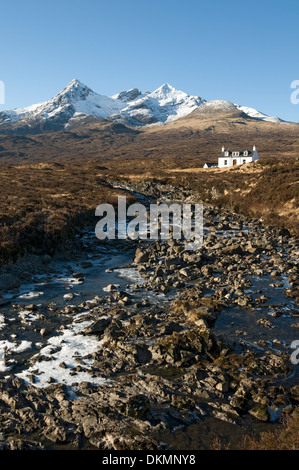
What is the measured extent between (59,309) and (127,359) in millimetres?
6233

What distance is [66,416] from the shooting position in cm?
1049

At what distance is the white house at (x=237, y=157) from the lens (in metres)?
88.3

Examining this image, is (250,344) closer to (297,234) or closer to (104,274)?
(104,274)

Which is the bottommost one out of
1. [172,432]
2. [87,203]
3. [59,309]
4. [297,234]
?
[172,432]

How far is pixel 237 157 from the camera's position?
293ft

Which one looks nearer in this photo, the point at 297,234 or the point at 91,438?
the point at 91,438

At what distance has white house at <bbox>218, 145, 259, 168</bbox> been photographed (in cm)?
8832

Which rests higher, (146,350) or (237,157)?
(237,157)

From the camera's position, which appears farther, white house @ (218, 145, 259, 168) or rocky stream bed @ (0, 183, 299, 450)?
white house @ (218, 145, 259, 168)

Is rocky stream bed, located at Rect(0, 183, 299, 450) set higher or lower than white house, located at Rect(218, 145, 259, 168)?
lower

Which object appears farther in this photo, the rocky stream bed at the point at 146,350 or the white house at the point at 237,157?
the white house at the point at 237,157
